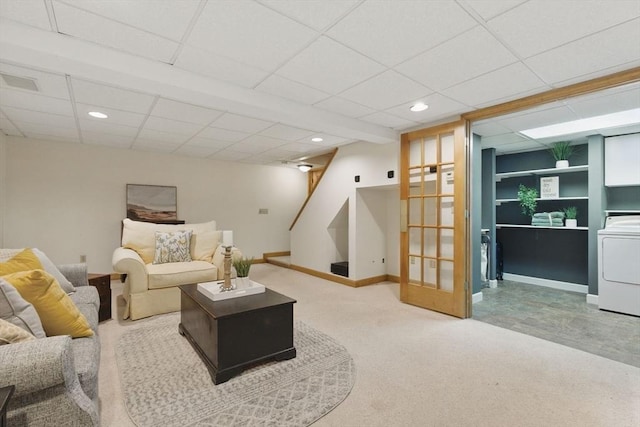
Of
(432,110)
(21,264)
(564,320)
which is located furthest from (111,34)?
(564,320)

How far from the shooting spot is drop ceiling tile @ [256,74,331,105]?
2643mm

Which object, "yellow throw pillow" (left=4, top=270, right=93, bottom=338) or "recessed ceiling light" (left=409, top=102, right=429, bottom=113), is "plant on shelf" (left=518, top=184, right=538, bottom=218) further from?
"yellow throw pillow" (left=4, top=270, right=93, bottom=338)

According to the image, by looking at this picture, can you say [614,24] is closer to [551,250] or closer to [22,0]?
[22,0]

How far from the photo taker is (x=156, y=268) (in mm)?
3545

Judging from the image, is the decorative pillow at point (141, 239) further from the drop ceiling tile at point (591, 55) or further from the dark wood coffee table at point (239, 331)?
the drop ceiling tile at point (591, 55)

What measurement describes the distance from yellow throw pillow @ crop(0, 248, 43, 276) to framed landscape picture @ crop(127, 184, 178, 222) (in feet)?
10.8

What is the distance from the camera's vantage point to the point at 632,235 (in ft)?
11.8

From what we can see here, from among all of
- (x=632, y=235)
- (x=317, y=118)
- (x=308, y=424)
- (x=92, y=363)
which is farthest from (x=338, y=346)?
(x=632, y=235)

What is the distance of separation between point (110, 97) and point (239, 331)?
2538 mm

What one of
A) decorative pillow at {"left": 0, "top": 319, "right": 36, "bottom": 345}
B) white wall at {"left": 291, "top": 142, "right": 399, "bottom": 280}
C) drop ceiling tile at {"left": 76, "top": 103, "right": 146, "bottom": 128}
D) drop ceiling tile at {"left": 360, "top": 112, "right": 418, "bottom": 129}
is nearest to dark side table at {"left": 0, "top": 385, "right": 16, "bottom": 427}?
decorative pillow at {"left": 0, "top": 319, "right": 36, "bottom": 345}

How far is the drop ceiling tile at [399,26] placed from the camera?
170 centimetres

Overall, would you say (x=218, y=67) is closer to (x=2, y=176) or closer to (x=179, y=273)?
(x=179, y=273)

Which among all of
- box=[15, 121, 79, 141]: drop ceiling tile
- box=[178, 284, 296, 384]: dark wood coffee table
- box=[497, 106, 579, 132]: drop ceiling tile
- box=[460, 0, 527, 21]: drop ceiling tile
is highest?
box=[460, 0, 527, 21]: drop ceiling tile

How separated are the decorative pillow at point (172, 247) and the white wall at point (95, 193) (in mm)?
1949
